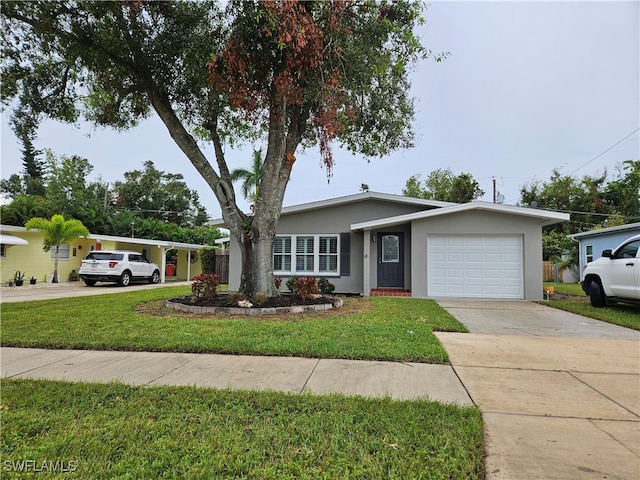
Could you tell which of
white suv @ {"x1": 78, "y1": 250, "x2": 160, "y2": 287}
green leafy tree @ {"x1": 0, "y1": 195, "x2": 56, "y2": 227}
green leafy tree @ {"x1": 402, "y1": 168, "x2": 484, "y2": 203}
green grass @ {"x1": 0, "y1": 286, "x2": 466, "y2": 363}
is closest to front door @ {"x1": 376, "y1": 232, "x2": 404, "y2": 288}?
green grass @ {"x1": 0, "y1": 286, "x2": 466, "y2": 363}

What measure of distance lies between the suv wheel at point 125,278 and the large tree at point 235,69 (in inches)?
335

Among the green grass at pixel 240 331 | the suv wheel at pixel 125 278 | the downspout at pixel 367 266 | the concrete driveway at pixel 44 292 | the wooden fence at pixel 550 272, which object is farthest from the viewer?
the wooden fence at pixel 550 272

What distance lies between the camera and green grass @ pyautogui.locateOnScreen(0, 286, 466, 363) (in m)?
5.30

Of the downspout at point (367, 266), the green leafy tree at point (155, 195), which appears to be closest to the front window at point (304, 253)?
the downspout at point (367, 266)

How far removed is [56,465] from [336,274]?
12.0 m

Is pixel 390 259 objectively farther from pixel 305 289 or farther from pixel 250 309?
pixel 250 309

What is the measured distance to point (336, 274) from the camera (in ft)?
Result: 46.6

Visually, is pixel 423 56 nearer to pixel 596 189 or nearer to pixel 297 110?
pixel 297 110

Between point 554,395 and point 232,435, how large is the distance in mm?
3094

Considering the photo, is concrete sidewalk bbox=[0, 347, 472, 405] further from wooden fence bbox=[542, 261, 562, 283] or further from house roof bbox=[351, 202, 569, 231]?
wooden fence bbox=[542, 261, 562, 283]

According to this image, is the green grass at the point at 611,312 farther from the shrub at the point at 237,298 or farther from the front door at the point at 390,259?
the shrub at the point at 237,298

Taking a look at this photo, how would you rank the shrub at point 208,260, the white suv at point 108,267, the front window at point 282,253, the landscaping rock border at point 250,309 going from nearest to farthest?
the landscaping rock border at point 250,309
the front window at point 282,253
the white suv at point 108,267
the shrub at point 208,260

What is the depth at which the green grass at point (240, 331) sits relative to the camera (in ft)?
17.4

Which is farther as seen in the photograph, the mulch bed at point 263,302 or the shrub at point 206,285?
the shrub at point 206,285
